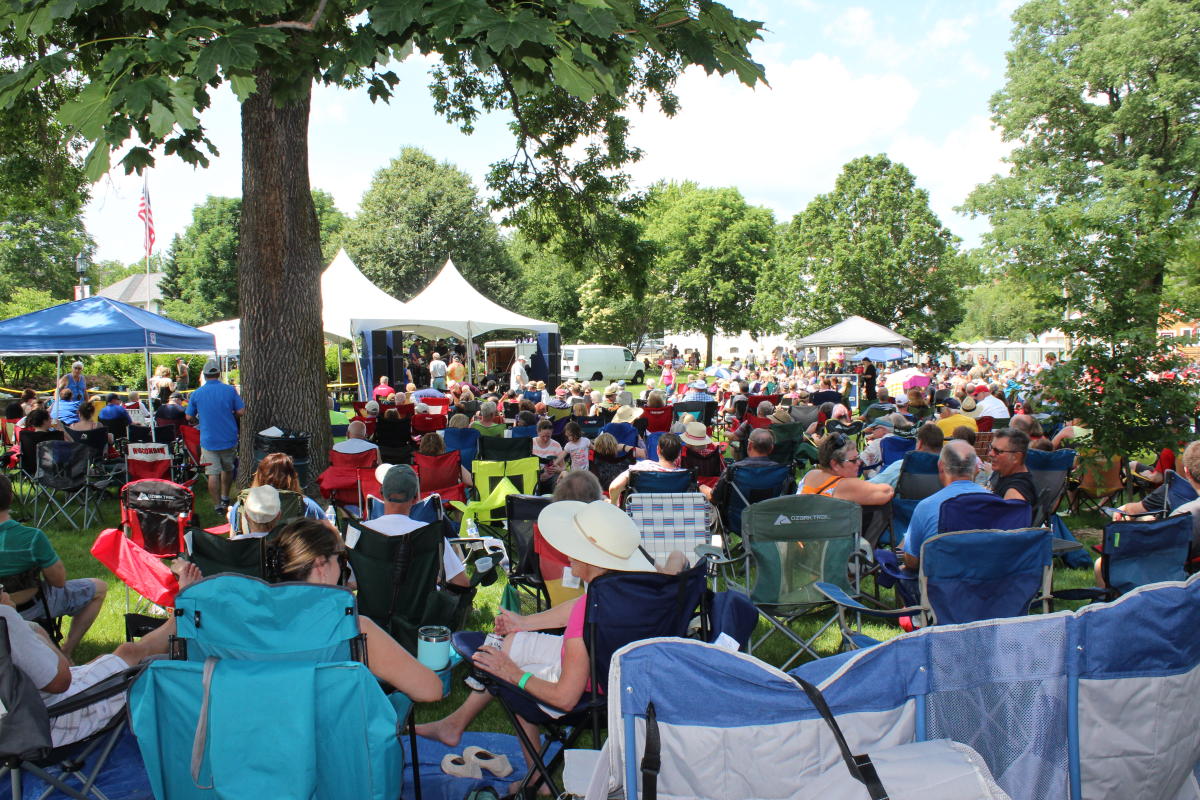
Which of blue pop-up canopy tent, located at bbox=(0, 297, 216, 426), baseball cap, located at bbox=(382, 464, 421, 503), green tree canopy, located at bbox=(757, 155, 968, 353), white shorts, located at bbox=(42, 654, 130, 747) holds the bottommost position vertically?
white shorts, located at bbox=(42, 654, 130, 747)

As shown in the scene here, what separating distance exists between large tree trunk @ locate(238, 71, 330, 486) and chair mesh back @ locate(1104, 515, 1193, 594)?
6780mm

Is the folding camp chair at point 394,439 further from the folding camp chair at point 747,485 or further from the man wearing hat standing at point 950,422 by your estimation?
the man wearing hat standing at point 950,422

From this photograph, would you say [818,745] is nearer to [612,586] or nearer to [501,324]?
[612,586]

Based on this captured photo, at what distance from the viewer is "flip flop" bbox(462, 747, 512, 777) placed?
3.43 metres

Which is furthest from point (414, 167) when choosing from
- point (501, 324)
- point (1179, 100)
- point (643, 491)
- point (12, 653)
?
point (12, 653)

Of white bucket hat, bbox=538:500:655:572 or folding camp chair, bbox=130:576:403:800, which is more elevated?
white bucket hat, bbox=538:500:655:572

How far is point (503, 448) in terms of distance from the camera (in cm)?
734

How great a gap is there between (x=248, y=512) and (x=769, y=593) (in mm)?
2837

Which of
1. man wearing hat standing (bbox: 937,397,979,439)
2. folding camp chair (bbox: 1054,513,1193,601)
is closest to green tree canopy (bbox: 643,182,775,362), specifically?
man wearing hat standing (bbox: 937,397,979,439)

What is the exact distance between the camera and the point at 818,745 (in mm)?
2125

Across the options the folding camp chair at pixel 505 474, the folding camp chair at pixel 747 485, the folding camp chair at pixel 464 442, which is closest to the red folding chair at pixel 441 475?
the folding camp chair at pixel 505 474

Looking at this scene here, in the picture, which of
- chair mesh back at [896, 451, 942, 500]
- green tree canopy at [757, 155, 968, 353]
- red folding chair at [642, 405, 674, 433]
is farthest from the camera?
green tree canopy at [757, 155, 968, 353]

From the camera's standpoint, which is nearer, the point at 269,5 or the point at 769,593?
the point at 269,5

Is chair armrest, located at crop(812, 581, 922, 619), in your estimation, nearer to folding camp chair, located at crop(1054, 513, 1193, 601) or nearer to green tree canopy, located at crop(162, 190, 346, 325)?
folding camp chair, located at crop(1054, 513, 1193, 601)
